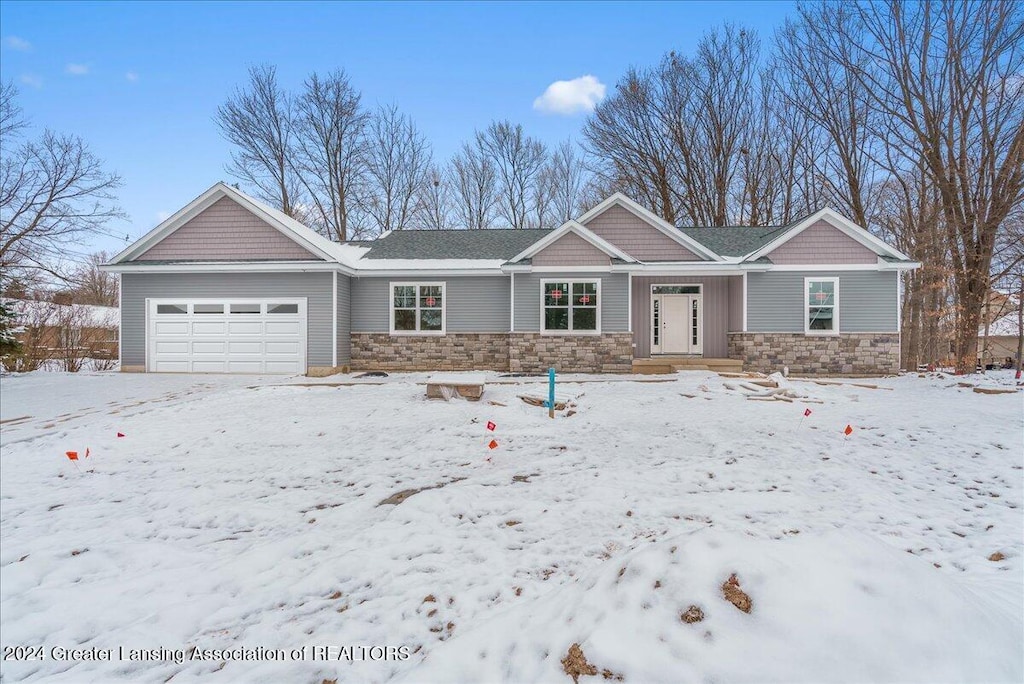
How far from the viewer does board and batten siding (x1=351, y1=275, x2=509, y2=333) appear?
1352 centimetres

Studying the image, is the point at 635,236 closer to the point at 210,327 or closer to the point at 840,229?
the point at 840,229

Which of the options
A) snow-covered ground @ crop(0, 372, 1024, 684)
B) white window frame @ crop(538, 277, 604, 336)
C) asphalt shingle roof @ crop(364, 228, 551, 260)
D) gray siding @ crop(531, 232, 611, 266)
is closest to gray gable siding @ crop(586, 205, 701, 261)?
gray siding @ crop(531, 232, 611, 266)

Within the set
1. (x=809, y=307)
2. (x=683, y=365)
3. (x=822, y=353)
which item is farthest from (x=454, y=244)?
(x=822, y=353)

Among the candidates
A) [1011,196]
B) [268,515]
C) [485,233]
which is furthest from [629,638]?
[1011,196]

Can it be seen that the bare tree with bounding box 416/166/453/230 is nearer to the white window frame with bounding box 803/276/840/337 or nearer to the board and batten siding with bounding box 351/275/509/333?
the board and batten siding with bounding box 351/275/509/333

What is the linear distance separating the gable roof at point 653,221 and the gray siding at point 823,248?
6.35ft

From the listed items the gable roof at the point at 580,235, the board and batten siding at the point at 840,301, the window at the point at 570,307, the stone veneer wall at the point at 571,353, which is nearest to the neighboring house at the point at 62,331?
the stone veneer wall at the point at 571,353

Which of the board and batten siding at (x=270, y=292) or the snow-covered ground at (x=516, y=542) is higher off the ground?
the board and batten siding at (x=270, y=292)

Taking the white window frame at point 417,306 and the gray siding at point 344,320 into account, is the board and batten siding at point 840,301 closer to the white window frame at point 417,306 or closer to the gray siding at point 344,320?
the white window frame at point 417,306

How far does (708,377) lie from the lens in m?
11.3

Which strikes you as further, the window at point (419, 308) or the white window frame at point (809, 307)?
the window at point (419, 308)

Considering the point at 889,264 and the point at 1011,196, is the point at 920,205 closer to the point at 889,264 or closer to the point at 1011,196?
the point at 1011,196

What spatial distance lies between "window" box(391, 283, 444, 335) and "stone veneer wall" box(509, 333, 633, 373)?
2509 mm

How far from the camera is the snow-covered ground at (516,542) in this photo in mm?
1633
